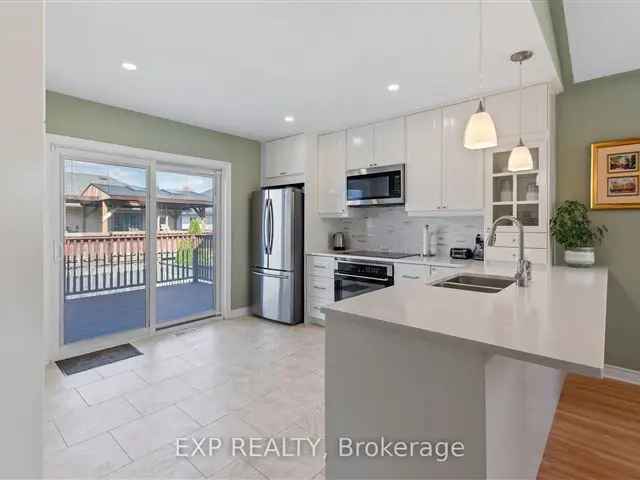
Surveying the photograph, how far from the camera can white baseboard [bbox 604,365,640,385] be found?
2.80 metres

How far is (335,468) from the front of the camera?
150 cm

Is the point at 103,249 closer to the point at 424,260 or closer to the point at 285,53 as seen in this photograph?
the point at 285,53

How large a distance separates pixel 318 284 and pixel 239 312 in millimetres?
1263

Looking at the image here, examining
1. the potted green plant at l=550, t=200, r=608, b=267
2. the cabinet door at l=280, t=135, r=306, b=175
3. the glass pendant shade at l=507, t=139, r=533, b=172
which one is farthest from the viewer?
the cabinet door at l=280, t=135, r=306, b=175

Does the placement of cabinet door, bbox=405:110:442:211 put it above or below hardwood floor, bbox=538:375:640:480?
above

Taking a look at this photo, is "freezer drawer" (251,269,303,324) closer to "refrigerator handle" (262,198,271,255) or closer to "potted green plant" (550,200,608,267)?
"refrigerator handle" (262,198,271,255)

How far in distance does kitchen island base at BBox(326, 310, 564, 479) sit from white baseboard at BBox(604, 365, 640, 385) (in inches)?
73.0

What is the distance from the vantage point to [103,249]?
3.67 metres

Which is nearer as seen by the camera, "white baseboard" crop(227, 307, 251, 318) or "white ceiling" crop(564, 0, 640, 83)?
"white ceiling" crop(564, 0, 640, 83)

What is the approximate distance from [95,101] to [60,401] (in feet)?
8.94

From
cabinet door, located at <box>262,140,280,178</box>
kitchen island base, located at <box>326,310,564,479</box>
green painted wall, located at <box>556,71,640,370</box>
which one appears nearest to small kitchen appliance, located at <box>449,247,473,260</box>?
green painted wall, located at <box>556,71,640,370</box>

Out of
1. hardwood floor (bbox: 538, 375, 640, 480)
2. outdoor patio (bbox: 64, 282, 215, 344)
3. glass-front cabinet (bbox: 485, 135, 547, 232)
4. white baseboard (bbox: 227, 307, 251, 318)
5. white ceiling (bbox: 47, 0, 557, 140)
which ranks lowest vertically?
hardwood floor (bbox: 538, 375, 640, 480)

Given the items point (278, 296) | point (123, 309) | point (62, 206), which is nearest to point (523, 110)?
point (278, 296)

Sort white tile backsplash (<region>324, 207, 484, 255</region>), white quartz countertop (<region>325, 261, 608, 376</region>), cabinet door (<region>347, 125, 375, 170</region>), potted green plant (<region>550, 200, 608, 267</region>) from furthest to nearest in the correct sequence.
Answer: cabinet door (<region>347, 125, 375, 170</region>) < white tile backsplash (<region>324, 207, 484, 255</region>) < potted green plant (<region>550, 200, 608, 267</region>) < white quartz countertop (<region>325, 261, 608, 376</region>)
